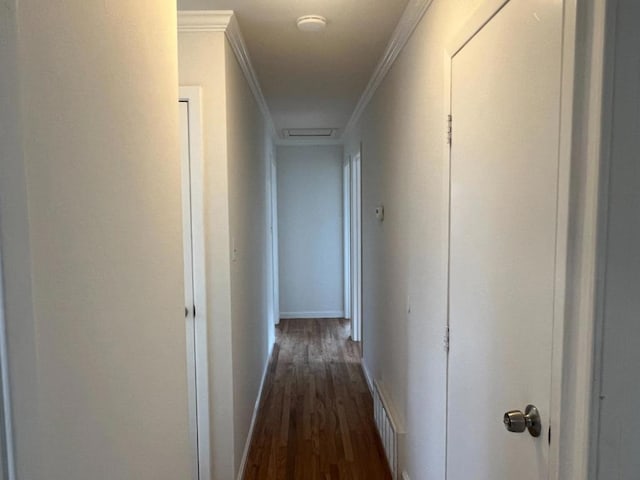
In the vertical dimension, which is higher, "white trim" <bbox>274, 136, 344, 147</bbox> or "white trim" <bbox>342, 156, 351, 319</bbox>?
"white trim" <bbox>274, 136, 344, 147</bbox>

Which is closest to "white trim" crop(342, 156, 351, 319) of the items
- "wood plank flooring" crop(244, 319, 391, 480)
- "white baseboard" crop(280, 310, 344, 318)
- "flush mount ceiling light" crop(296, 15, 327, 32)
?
"white baseboard" crop(280, 310, 344, 318)

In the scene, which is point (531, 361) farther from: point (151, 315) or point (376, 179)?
point (376, 179)

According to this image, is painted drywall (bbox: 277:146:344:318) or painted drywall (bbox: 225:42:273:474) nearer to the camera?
painted drywall (bbox: 225:42:273:474)

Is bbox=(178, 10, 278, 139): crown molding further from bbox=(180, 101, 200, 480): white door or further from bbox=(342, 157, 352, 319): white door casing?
bbox=(342, 157, 352, 319): white door casing

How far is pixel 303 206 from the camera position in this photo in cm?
577

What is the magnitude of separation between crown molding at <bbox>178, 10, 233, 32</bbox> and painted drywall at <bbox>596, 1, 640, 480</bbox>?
165 cm

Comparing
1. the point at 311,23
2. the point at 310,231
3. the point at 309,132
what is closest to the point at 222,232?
the point at 311,23

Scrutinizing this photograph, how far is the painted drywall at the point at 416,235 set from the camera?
1632mm

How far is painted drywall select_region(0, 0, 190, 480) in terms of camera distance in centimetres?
53

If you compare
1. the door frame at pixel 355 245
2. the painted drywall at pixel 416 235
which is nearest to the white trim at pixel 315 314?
the door frame at pixel 355 245

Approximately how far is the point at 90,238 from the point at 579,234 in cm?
85

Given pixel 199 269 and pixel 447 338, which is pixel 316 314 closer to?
pixel 199 269

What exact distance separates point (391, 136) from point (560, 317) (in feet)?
6.07

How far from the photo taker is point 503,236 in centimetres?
111
